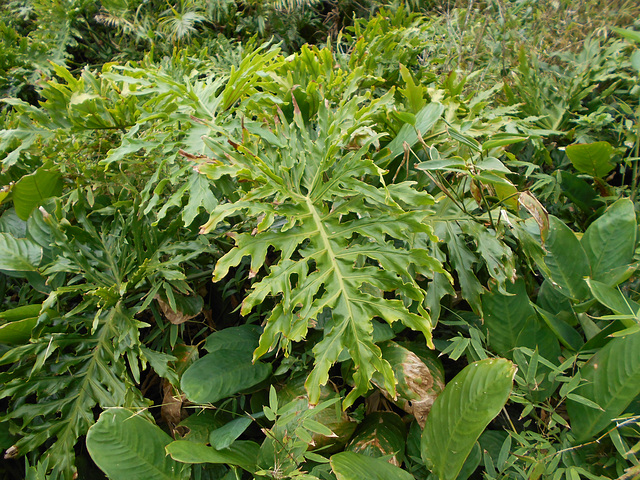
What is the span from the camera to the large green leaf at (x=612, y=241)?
3.61 feet

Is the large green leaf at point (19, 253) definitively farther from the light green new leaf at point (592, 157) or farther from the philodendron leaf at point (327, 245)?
the light green new leaf at point (592, 157)

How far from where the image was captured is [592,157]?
1473mm

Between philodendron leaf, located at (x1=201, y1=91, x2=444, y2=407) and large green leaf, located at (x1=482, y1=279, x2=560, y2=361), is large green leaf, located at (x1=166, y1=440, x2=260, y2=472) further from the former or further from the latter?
large green leaf, located at (x1=482, y1=279, x2=560, y2=361)

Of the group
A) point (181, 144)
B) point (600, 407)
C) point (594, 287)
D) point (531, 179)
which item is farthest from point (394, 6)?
point (600, 407)

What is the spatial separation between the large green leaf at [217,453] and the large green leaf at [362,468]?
24 cm

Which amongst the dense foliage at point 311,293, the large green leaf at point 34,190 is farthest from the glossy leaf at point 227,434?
the large green leaf at point 34,190

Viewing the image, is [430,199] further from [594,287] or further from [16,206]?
[16,206]

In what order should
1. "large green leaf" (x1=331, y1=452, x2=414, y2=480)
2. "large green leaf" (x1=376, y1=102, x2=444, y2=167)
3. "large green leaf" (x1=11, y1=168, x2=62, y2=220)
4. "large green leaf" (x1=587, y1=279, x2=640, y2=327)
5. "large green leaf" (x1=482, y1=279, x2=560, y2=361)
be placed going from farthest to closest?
"large green leaf" (x1=11, y1=168, x2=62, y2=220) → "large green leaf" (x1=376, y1=102, x2=444, y2=167) → "large green leaf" (x1=482, y1=279, x2=560, y2=361) → "large green leaf" (x1=587, y1=279, x2=640, y2=327) → "large green leaf" (x1=331, y1=452, x2=414, y2=480)

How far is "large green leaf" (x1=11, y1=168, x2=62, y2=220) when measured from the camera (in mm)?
1344

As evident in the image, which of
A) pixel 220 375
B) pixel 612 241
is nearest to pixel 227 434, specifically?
pixel 220 375

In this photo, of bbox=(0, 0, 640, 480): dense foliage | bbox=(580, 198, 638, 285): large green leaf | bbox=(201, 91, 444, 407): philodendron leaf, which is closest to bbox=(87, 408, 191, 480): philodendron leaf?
bbox=(0, 0, 640, 480): dense foliage

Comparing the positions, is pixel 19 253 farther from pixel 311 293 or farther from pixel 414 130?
pixel 414 130

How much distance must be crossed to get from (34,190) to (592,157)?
6.63ft

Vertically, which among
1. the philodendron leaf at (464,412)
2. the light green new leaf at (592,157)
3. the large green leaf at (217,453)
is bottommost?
the large green leaf at (217,453)
